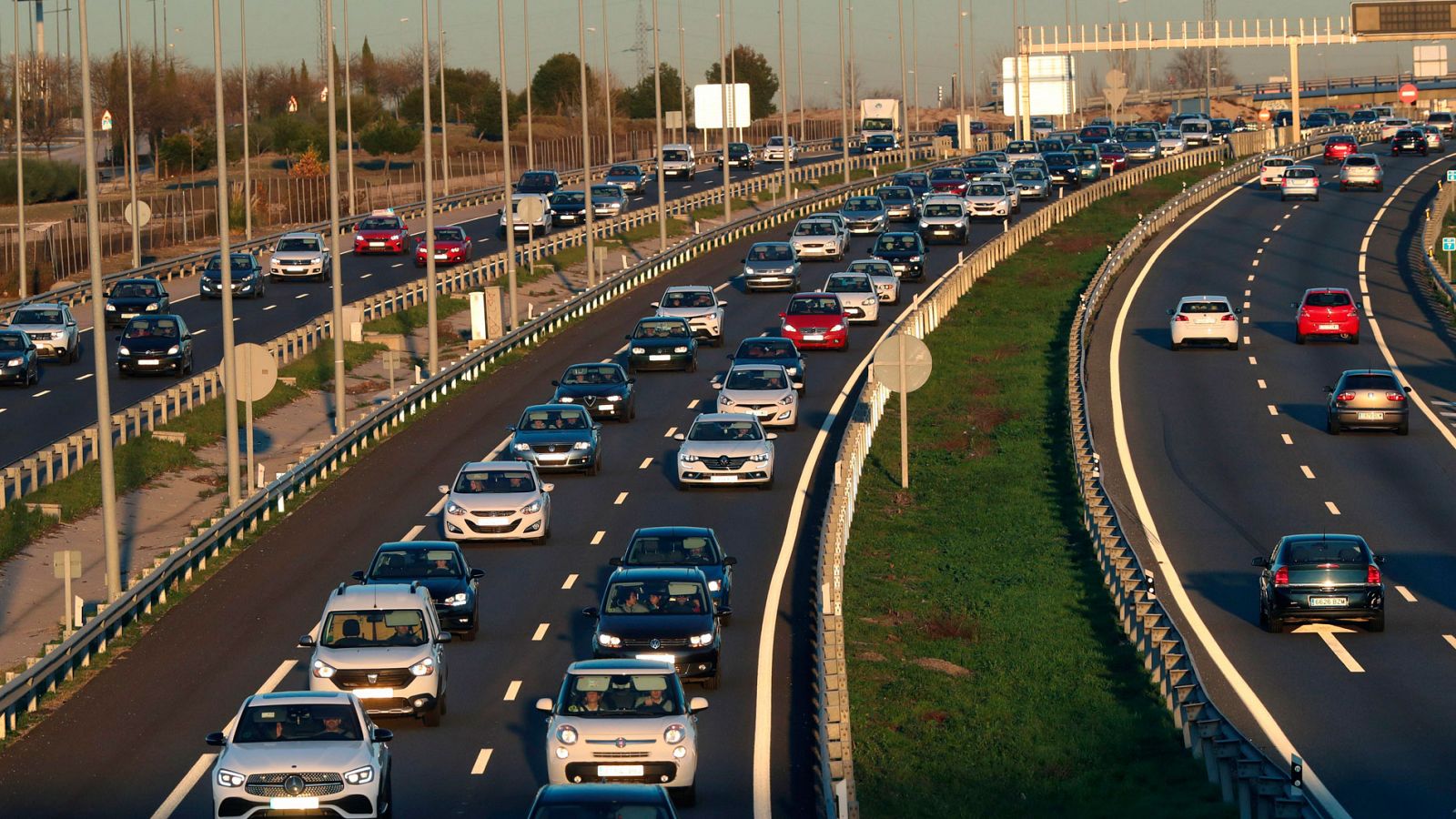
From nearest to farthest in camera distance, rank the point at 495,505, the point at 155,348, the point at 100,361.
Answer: the point at 100,361 < the point at 495,505 < the point at 155,348

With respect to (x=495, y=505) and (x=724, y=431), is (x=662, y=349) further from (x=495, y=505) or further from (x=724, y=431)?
(x=495, y=505)

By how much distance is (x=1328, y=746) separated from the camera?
25844 mm

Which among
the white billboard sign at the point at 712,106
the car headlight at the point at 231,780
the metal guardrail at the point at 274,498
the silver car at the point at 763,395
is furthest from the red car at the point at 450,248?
the car headlight at the point at 231,780

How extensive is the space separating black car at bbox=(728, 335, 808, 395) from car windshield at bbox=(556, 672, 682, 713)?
2838cm

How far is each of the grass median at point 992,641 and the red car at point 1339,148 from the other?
223 ft

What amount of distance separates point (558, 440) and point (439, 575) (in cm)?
1277

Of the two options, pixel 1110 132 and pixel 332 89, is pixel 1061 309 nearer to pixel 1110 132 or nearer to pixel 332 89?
pixel 332 89

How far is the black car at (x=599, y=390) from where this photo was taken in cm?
4900

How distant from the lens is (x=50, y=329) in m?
59.8

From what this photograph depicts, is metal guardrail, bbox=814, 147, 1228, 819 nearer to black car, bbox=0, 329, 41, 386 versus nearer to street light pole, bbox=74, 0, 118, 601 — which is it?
street light pole, bbox=74, 0, 118, 601

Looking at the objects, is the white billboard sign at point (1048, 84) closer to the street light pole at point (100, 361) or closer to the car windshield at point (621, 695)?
the street light pole at point (100, 361)

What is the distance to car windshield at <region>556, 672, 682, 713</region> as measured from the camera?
23219 millimetres

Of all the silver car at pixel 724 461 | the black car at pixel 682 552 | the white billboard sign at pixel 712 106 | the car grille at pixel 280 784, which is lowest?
the car grille at pixel 280 784

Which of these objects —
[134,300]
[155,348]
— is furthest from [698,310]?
[134,300]
